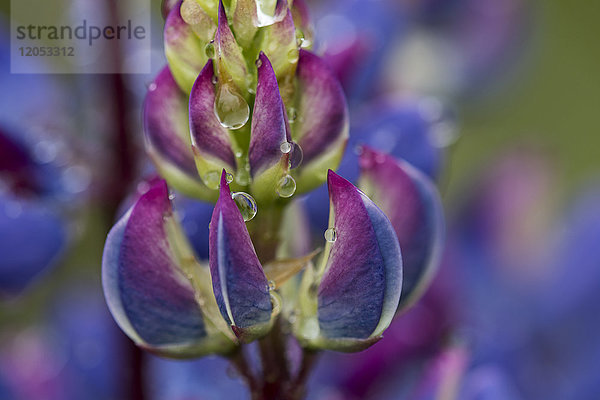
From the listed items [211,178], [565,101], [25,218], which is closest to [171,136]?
[211,178]

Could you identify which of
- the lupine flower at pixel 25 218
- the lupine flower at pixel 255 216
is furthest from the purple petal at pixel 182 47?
the lupine flower at pixel 25 218

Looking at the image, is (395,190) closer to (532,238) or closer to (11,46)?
(11,46)

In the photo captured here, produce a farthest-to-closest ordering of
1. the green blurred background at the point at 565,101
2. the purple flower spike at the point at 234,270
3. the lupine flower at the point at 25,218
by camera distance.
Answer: the green blurred background at the point at 565,101 < the lupine flower at the point at 25,218 < the purple flower spike at the point at 234,270

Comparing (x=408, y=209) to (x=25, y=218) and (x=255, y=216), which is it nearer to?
(x=255, y=216)

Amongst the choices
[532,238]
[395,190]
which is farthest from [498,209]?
[395,190]

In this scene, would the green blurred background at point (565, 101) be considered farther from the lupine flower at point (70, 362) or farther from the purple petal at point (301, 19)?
the purple petal at point (301, 19)
